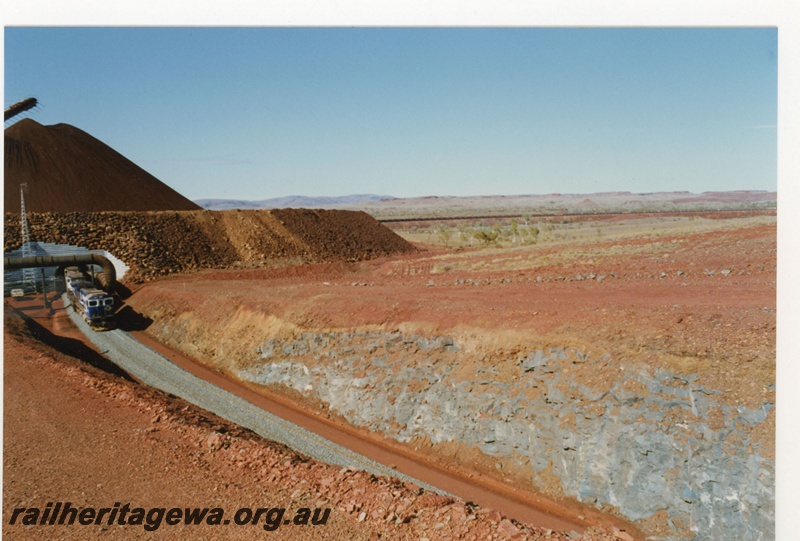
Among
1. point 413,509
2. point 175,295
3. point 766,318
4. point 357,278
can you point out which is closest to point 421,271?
point 357,278

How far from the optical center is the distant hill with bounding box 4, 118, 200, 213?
4809 centimetres

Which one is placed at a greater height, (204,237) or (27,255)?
(204,237)

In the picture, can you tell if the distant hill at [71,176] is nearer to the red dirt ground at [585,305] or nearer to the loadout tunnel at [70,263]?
the loadout tunnel at [70,263]

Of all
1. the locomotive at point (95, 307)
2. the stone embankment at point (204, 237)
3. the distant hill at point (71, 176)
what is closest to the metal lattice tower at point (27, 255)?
the stone embankment at point (204, 237)

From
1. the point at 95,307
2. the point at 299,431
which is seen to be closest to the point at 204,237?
the point at 95,307

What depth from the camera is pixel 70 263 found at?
36188 mm

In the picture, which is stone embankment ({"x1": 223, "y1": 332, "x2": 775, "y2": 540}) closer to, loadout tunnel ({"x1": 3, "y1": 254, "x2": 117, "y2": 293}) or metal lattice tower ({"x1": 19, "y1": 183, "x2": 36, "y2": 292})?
loadout tunnel ({"x1": 3, "y1": 254, "x2": 117, "y2": 293})

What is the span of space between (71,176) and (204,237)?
17.2 meters

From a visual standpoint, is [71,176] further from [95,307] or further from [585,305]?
[585,305]

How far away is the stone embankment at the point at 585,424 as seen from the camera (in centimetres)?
1294

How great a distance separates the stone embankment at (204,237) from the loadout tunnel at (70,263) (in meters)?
2.21

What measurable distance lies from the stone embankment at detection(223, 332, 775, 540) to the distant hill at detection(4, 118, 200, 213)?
1558 inches

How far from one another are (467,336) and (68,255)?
3022cm

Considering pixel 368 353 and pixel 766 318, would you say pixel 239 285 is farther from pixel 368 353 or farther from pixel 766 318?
pixel 766 318
